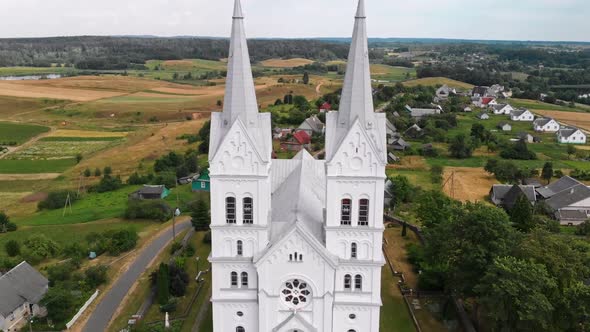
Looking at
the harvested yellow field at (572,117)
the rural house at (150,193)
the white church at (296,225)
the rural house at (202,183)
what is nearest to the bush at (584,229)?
the white church at (296,225)

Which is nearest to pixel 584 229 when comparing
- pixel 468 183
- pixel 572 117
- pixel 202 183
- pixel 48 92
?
pixel 468 183

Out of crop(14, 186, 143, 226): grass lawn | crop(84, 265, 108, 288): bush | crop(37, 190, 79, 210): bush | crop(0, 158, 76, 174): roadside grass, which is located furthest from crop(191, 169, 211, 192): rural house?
crop(0, 158, 76, 174): roadside grass

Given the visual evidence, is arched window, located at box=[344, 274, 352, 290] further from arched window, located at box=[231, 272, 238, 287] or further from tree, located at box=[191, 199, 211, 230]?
tree, located at box=[191, 199, 211, 230]

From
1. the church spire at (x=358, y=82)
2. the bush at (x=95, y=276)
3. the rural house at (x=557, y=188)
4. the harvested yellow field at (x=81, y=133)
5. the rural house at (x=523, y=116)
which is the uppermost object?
the church spire at (x=358, y=82)

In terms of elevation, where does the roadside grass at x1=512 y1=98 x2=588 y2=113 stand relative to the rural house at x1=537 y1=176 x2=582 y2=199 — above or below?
above

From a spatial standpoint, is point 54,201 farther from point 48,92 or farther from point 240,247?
point 48,92

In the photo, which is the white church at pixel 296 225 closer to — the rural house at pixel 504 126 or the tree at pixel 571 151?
the tree at pixel 571 151

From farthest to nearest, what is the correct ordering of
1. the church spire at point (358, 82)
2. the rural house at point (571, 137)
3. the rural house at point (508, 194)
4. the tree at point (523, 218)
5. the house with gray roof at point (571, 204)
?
the rural house at point (571, 137), the rural house at point (508, 194), the house with gray roof at point (571, 204), the tree at point (523, 218), the church spire at point (358, 82)
